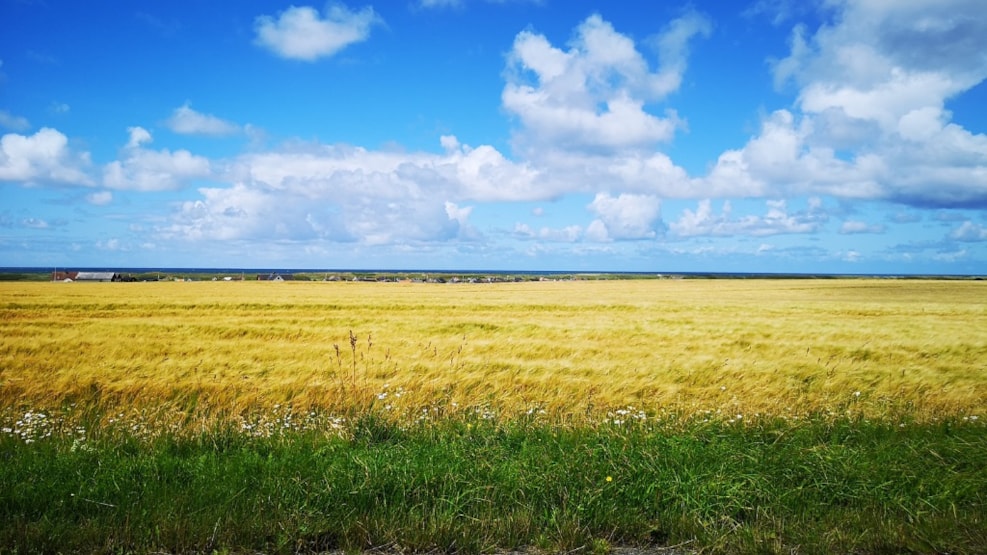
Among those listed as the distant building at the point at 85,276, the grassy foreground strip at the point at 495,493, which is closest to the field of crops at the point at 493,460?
the grassy foreground strip at the point at 495,493

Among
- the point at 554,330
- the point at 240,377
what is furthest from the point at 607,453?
the point at 554,330

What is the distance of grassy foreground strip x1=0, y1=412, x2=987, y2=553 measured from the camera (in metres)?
3.67

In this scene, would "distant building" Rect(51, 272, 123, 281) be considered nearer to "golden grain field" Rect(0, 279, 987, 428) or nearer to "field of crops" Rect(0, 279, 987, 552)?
"golden grain field" Rect(0, 279, 987, 428)

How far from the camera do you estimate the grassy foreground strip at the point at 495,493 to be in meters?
3.67

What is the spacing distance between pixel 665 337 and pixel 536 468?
1528cm

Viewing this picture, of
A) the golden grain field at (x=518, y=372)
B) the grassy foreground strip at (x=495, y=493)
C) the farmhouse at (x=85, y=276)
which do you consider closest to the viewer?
the grassy foreground strip at (x=495, y=493)

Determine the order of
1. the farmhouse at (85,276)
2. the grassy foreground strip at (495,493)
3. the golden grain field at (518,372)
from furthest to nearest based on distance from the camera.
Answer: the farmhouse at (85,276) < the golden grain field at (518,372) < the grassy foreground strip at (495,493)

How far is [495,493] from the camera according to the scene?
4.24 meters

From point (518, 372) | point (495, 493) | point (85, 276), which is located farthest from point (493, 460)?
point (85, 276)

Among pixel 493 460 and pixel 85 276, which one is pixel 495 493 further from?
pixel 85 276

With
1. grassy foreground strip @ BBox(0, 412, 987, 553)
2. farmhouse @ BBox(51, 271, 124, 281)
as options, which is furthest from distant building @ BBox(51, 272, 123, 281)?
grassy foreground strip @ BBox(0, 412, 987, 553)

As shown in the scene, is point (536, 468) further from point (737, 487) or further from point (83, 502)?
point (83, 502)

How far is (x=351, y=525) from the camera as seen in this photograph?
3777mm

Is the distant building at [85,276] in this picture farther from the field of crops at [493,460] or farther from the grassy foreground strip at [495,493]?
the grassy foreground strip at [495,493]
